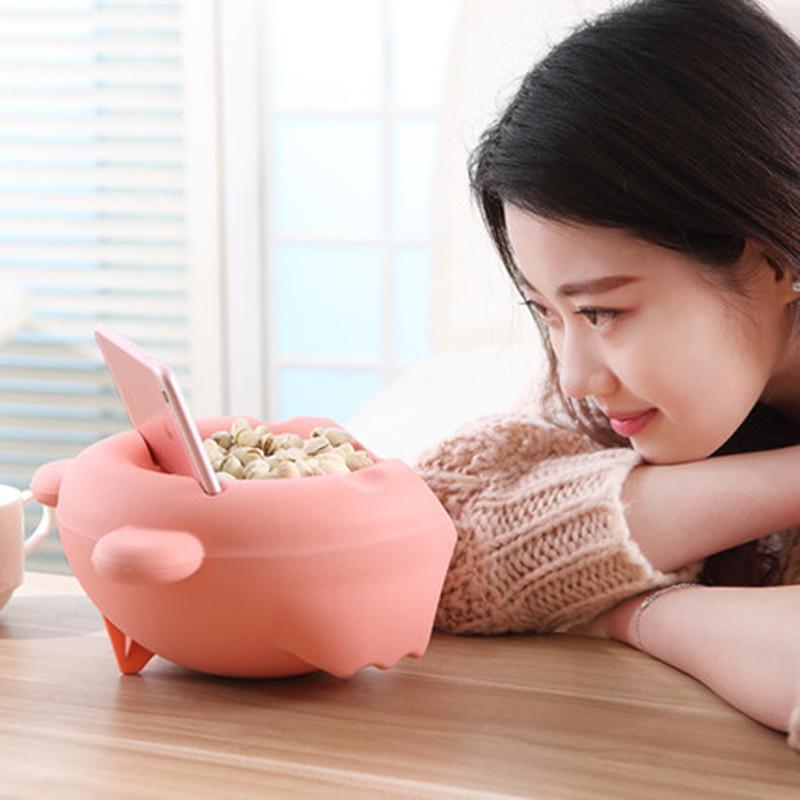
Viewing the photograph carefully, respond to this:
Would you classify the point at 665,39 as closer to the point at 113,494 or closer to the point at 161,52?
the point at 113,494

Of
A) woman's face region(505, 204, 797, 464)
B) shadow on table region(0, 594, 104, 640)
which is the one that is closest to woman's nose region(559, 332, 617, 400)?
woman's face region(505, 204, 797, 464)

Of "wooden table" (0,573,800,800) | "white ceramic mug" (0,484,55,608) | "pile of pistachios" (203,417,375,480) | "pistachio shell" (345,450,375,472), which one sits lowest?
"wooden table" (0,573,800,800)

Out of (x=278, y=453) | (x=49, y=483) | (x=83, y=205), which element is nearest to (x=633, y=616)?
(x=278, y=453)

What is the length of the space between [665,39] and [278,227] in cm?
209

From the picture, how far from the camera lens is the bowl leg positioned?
86 cm

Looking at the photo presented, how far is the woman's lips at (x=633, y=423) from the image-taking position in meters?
1.00

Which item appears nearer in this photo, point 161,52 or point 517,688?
point 517,688

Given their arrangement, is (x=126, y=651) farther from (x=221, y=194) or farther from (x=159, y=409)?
(x=221, y=194)

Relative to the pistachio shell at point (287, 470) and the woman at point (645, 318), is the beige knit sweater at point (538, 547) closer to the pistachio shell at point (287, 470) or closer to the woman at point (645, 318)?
the woman at point (645, 318)

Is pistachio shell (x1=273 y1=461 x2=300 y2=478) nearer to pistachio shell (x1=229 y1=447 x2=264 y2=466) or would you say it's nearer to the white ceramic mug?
pistachio shell (x1=229 y1=447 x2=264 y2=466)

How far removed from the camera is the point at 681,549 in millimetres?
980

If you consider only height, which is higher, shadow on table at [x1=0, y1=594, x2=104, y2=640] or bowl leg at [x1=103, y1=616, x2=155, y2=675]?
bowl leg at [x1=103, y1=616, x2=155, y2=675]

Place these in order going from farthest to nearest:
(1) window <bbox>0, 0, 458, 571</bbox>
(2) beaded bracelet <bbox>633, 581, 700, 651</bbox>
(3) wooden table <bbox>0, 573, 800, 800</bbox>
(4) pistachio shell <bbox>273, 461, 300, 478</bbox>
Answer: (1) window <bbox>0, 0, 458, 571</bbox> → (2) beaded bracelet <bbox>633, 581, 700, 651</bbox> → (4) pistachio shell <bbox>273, 461, 300, 478</bbox> → (3) wooden table <bbox>0, 573, 800, 800</bbox>

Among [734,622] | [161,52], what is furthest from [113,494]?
[161,52]
